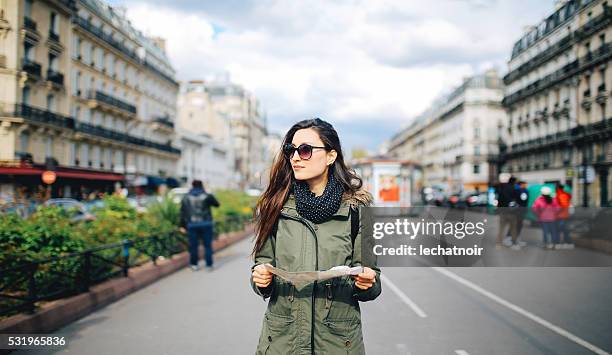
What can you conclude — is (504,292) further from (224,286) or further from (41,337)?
(41,337)

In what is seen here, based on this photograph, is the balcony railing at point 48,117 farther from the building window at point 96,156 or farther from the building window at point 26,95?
the building window at point 96,156

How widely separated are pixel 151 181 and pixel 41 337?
55677 mm

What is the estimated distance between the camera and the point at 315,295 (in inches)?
110

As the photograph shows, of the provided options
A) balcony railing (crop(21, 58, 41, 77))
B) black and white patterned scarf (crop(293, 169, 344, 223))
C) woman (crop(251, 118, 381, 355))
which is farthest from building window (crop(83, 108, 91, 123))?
black and white patterned scarf (crop(293, 169, 344, 223))

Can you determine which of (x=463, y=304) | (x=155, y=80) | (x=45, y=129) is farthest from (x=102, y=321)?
(x=155, y=80)

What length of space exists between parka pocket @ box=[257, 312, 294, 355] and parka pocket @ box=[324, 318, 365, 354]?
186 mm

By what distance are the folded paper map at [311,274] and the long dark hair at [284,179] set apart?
28 centimetres

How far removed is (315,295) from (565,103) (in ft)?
139

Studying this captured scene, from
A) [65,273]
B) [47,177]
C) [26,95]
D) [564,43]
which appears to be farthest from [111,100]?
[65,273]

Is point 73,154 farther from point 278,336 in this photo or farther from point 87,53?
point 278,336

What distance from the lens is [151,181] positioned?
60.1m

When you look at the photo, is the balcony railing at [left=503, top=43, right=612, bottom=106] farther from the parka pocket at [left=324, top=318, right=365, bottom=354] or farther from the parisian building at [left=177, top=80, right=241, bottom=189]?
the parisian building at [left=177, top=80, right=241, bottom=189]

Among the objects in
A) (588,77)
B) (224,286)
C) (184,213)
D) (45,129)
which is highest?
(588,77)

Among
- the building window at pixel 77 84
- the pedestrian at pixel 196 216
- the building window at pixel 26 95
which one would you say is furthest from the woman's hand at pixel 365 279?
the building window at pixel 77 84
